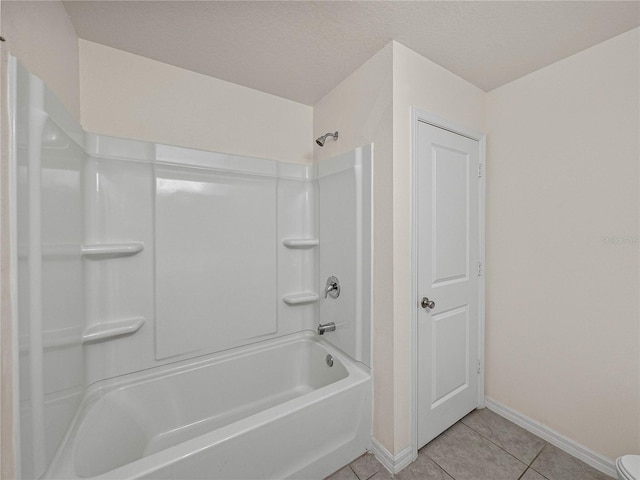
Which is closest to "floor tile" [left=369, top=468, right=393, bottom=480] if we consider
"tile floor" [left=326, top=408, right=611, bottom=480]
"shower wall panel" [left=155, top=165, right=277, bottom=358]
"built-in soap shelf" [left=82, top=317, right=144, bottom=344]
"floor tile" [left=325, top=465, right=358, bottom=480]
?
"tile floor" [left=326, top=408, right=611, bottom=480]

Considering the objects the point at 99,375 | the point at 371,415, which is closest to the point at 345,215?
the point at 371,415

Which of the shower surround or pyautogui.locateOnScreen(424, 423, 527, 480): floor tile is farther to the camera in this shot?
pyautogui.locateOnScreen(424, 423, 527, 480): floor tile

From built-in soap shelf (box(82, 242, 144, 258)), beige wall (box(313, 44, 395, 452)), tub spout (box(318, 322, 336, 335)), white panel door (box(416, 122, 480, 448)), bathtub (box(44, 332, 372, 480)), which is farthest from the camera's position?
tub spout (box(318, 322, 336, 335))

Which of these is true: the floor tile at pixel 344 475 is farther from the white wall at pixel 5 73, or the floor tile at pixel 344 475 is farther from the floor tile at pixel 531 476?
the white wall at pixel 5 73

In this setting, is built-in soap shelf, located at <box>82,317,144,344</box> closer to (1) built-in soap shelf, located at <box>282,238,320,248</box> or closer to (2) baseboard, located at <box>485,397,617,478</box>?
(1) built-in soap shelf, located at <box>282,238,320,248</box>

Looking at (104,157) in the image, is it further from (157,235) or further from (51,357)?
(51,357)

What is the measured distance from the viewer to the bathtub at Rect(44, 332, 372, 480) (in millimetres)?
1045

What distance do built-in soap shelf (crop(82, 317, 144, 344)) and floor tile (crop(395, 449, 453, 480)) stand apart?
1673 millimetres

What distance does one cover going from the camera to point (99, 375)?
1400mm

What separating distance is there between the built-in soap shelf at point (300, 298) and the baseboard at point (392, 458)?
968mm

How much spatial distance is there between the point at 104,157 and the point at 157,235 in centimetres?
49

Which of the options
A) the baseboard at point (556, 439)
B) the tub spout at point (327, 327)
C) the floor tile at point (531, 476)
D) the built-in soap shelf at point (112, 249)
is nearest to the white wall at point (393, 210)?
the tub spout at point (327, 327)

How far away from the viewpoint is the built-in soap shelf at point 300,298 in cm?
195

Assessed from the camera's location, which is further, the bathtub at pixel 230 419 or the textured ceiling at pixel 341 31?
the textured ceiling at pixel 341 31
